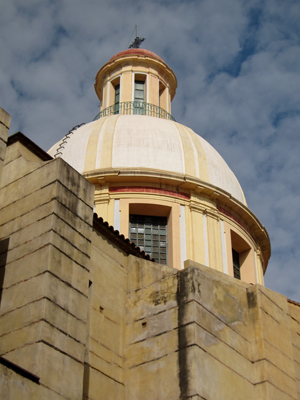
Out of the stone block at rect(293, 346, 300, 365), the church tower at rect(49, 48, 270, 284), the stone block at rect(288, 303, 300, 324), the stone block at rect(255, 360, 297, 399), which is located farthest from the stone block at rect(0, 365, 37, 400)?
the church tower at rect(49, 48, 270, 284)

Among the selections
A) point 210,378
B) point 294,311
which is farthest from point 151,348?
point 294,311

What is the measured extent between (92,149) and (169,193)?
369 cm

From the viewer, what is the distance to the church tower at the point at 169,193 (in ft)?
84.8

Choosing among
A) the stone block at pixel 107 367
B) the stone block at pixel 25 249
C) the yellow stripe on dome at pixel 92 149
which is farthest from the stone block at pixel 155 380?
the yellow stripe on dome at pixel 92 149

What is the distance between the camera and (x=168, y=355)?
14648 mm

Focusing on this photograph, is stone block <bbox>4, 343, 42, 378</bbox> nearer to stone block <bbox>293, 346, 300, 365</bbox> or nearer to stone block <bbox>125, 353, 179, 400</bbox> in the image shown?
stone block <bbox>125, 353, 179, 400</bbox>

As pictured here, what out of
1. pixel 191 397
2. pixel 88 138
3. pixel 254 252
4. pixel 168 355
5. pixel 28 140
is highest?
pixel 88 138

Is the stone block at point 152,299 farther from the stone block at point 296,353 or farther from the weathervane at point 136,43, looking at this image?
the weathervane at point 136,43

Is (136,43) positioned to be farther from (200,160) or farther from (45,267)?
(45,267)

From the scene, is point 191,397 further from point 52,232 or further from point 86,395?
point 52,232

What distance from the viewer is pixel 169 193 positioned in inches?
1039

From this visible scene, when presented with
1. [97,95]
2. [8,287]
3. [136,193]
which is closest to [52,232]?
[8,287]

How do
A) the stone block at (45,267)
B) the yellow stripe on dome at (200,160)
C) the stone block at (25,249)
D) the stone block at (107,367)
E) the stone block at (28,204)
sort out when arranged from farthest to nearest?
1. the yellow stripe on dome at (200,160)
2. the stone block at (107,367)
3. the stone block at (28,204)
4. the stone block at (25,249)
5. the stone block at (45,267)

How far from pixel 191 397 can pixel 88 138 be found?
16.4 meters
